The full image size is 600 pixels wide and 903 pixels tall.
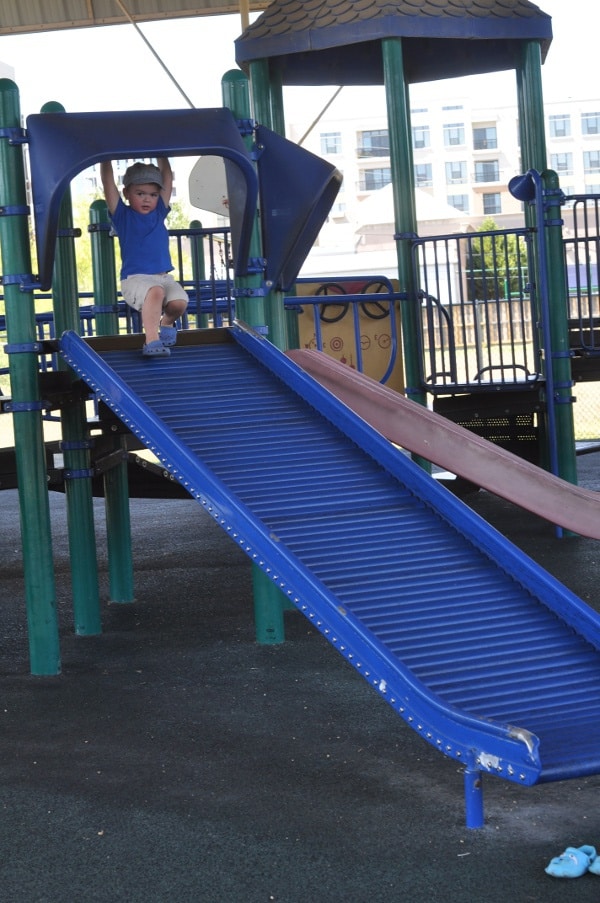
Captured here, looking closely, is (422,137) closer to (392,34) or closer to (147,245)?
(392,34)

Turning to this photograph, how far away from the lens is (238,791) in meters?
4.06

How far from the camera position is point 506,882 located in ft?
10.6

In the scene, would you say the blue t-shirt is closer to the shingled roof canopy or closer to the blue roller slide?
the blue roller slide

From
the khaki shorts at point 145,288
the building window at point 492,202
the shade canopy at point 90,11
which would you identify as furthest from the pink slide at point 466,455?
the building window at point 492,202

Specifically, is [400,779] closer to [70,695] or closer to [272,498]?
[272,498]

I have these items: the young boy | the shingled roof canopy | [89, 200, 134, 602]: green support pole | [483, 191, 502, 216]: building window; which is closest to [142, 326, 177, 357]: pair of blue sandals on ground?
the young boy

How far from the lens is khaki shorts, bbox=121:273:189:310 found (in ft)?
19.8

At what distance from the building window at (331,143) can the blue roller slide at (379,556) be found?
2701 inches

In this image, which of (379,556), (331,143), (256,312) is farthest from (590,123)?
(379,556)

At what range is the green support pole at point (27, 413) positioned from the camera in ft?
18.3

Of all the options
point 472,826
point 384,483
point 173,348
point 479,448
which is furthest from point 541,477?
point 472,826

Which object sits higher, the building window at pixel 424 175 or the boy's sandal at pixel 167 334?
the building window at pixel 424 175

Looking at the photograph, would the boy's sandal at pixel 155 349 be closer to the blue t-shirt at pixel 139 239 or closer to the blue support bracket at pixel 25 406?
the blue t-shirt at pixel 139 239

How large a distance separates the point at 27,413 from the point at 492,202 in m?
75.2
